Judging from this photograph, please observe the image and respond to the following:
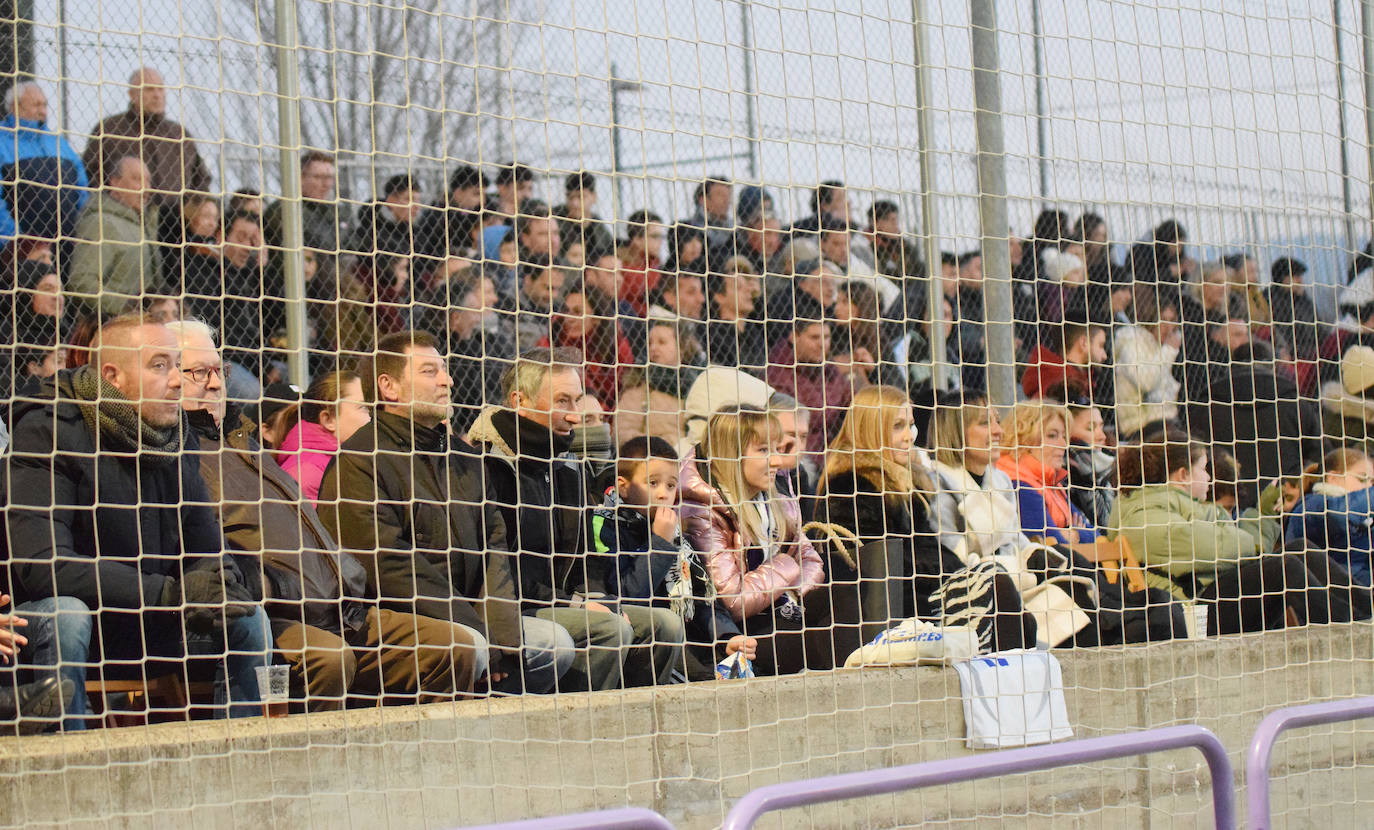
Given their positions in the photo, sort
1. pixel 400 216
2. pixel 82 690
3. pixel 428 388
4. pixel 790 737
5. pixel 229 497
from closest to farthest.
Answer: pixel 82 690, pixel 229 497, pixel 428 388, pixel 790 737, pixel 400 216

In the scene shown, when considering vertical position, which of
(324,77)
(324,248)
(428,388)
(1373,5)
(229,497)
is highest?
(1373,5)

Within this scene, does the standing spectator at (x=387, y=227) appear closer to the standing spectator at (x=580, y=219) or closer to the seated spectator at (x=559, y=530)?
the standing spectator at (x=580, y=219)

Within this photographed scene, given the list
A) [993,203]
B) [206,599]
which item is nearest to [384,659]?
[206,599]

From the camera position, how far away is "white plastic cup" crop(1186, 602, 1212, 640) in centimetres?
615

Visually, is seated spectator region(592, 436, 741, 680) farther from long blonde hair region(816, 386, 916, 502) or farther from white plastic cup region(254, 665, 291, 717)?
white plastic cup region(254, 665, 291, 717)

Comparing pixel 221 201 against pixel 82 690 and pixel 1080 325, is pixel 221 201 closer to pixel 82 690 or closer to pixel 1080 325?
pixel 82 690

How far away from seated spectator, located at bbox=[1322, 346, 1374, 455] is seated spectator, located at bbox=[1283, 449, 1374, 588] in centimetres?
12

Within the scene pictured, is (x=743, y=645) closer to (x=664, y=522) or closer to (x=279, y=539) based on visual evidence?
(x=664, y=522)

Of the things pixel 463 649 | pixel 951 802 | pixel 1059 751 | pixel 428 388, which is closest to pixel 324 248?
pixel 428 388

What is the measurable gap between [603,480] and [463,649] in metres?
0.88

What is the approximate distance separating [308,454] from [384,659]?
2.44 ft

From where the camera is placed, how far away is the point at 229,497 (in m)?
4.44

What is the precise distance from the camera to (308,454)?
4938 mm

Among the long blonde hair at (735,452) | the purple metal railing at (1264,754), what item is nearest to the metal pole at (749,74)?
the long blonde hair at (735,452)
